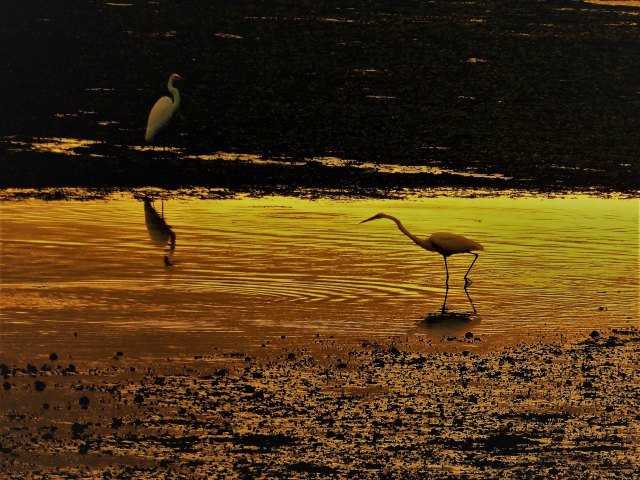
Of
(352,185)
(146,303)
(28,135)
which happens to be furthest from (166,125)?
(146,303)

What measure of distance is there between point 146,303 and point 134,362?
1935 millimetres

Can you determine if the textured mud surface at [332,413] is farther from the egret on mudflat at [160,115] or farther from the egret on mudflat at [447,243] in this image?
the egret on mudflat at [160,115]

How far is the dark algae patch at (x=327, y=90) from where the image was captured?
57.8 ft

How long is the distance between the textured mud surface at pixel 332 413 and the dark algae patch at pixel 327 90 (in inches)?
301

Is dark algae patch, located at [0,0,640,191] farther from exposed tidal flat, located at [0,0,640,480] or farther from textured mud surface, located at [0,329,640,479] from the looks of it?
textured mud surface, located at [0,329,640,479]

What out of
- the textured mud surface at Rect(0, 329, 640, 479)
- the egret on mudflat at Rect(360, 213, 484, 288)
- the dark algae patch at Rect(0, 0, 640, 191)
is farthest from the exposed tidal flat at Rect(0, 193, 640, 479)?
the dark algae patch at Rect(0, 0, 640, 191)

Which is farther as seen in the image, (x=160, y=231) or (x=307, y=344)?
(x=160, y=231)

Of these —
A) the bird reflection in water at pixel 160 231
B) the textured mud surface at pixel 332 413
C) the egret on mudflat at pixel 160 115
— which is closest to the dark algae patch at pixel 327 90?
the egret on mudflat at pixel 160 115

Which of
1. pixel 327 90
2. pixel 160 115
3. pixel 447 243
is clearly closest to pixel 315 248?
pixel 447 243

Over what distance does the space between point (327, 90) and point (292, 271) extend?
1080cm

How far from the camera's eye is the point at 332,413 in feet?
25.5

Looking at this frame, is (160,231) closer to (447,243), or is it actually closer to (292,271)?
(292,271)

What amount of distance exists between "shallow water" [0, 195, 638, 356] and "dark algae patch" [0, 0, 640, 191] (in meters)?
1.65

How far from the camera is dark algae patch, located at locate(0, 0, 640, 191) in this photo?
1761cm
